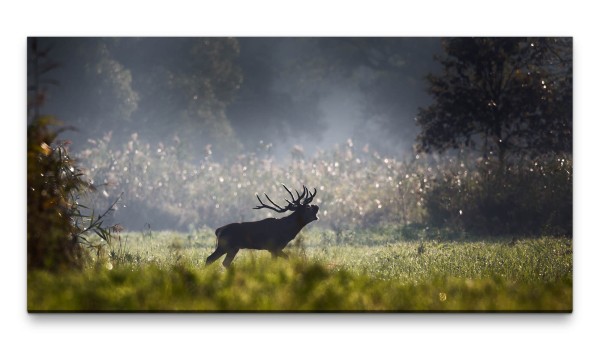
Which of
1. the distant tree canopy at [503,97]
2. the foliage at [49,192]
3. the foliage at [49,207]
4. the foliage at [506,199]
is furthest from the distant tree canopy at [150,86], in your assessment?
the foliage at [506,199]

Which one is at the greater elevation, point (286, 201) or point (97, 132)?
point (97, 132)

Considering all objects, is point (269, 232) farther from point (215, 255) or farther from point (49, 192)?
point (49, 192)

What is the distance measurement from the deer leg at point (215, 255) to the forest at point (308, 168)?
71 millimetres

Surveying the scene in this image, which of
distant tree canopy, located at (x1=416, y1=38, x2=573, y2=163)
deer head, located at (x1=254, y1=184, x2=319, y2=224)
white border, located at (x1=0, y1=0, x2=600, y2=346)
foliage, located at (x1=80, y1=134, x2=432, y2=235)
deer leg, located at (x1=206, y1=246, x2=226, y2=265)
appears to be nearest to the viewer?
white border, located at (x1=0, y1=0, x2=600, y2=346)

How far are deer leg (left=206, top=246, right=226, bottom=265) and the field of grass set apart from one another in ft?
0.20

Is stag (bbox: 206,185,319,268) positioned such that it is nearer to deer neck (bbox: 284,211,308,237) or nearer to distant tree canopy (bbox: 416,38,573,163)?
deer neck (bbox: 284,211,308,237)

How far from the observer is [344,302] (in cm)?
950

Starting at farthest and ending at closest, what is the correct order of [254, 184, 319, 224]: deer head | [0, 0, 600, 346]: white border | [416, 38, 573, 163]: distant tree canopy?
[254, 184, 319, 224]: deer head → [416, 38, 573, 163]: distant tree canopy → [0, 0, 600, 346]: white border

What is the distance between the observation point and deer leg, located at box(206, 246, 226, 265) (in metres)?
9.96

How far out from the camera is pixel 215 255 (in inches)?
393

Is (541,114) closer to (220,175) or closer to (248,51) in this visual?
(248,51)

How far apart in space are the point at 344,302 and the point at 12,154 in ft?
10.9

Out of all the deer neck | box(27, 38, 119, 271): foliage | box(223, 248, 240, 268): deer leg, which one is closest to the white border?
box(27, 38, 119, 271): foliage
